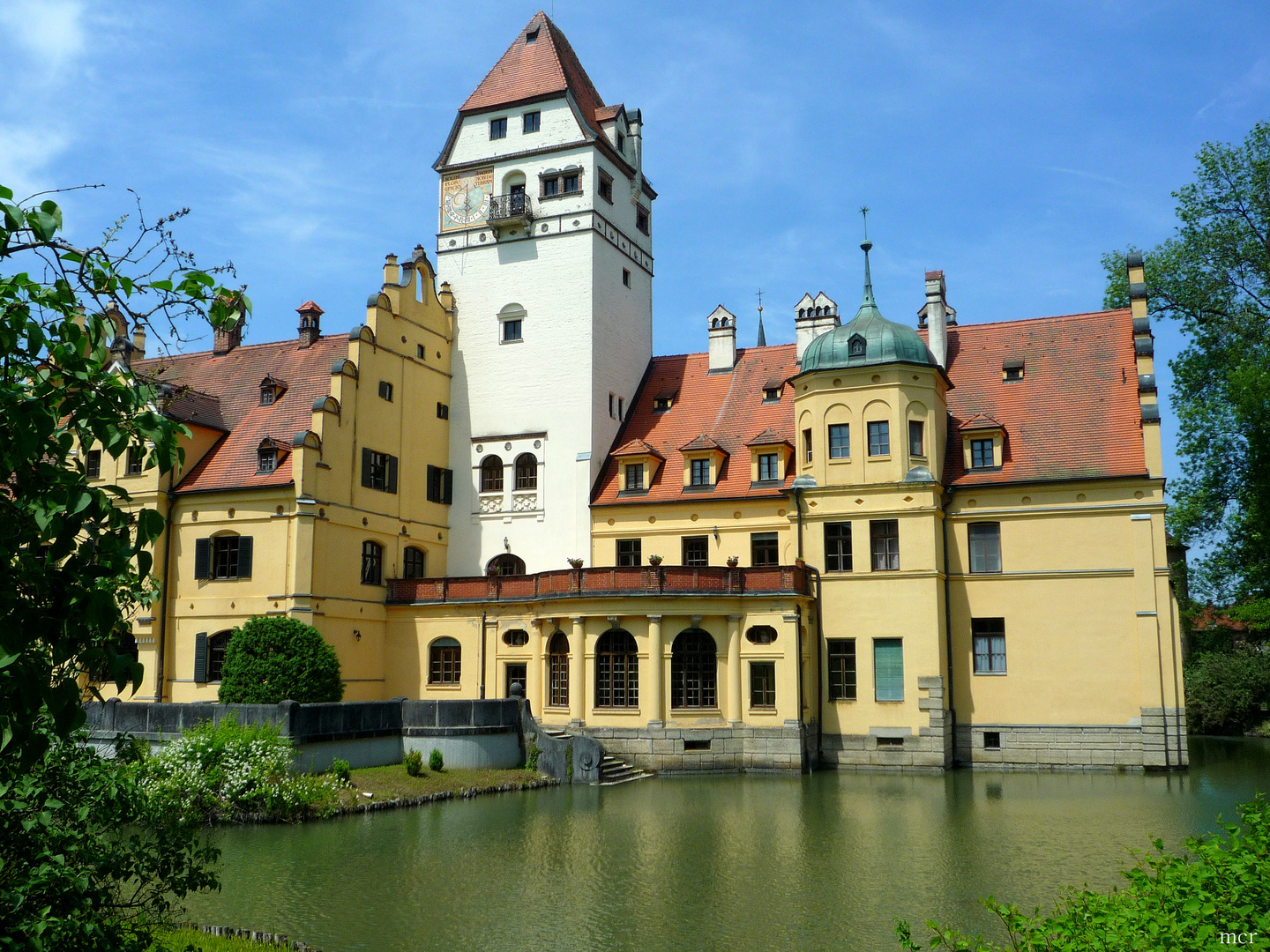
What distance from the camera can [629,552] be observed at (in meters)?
39.8

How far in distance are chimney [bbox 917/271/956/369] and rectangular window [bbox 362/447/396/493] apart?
19.4 m

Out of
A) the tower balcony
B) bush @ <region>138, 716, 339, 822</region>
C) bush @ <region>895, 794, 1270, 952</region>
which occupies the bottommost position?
bush @ <region>138, 716, 339, 822</region>

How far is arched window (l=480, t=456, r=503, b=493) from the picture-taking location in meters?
42.0

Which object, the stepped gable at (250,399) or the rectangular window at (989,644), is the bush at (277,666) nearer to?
the stepped gable at (250,399)

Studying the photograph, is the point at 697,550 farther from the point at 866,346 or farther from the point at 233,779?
the point at 233,779

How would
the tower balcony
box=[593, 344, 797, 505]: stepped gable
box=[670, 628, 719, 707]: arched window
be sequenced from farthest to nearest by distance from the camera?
the tower balcony < box=[593, 344, 797, 505]: stepped gable < box=[670, 628, 719, 707]: arched window

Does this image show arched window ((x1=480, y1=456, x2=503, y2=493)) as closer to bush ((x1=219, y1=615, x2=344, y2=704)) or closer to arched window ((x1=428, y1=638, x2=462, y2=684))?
arched window ((x1=428, y1=638, x2=462, y2=684))

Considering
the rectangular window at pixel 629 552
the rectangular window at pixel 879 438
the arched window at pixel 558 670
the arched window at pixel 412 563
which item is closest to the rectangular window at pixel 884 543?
the rectangular window at pixel 879 438

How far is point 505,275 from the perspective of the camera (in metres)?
43.0

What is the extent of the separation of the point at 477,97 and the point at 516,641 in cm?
2185

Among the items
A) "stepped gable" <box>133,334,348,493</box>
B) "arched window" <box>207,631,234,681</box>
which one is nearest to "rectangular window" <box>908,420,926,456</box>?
"stepped gable" <box>133,334,348,493</box>

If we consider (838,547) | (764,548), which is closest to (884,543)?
(838,547)

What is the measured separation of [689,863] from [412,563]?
23.5 meters

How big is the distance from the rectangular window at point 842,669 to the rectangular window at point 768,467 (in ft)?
19.5
